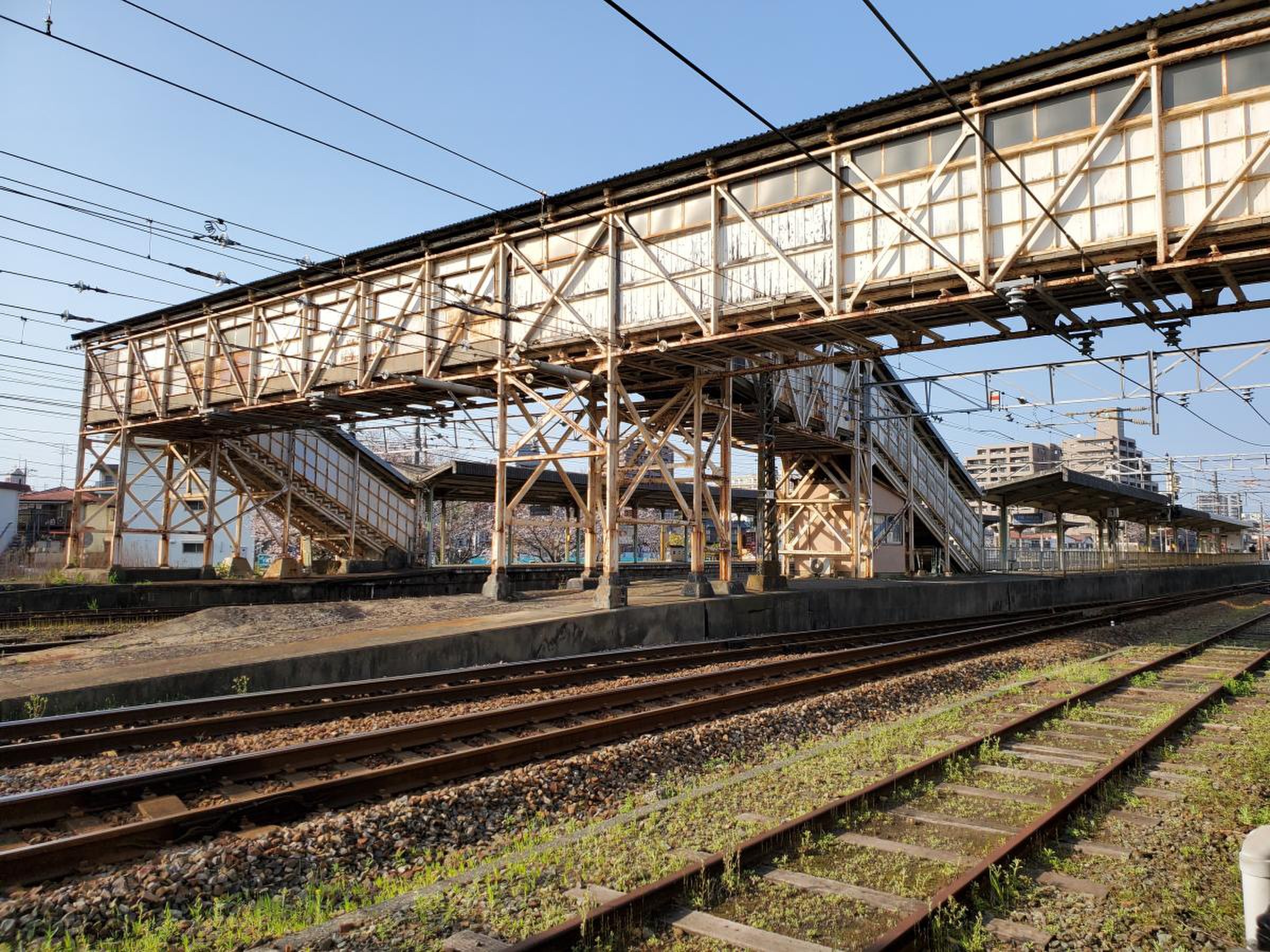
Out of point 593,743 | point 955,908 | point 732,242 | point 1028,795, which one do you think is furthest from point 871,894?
point 732,242

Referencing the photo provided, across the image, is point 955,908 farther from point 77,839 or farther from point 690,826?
point 77,839

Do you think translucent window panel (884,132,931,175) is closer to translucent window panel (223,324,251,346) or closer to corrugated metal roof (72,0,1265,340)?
corrugated metal roof (72,0,1265,340)

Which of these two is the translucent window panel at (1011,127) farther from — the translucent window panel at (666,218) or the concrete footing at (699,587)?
the concrete footing at (699,587)

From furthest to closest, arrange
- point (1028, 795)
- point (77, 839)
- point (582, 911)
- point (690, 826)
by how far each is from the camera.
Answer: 1. point (1028, 795)
2. point (690, 826)
3. point (77, 839)
4. point (582, 911)

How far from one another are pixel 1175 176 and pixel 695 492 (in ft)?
34.7

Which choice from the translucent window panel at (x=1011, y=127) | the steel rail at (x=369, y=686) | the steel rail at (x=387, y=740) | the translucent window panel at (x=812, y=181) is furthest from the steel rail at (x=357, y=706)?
the translucent window panel at (x=1011, y=127)

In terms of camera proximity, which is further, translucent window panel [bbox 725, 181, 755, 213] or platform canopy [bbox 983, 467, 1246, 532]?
platform canopy [bbox 983, 467, 1246, 532]

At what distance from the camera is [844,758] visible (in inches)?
297

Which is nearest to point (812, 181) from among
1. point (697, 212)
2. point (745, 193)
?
point (745, 193)

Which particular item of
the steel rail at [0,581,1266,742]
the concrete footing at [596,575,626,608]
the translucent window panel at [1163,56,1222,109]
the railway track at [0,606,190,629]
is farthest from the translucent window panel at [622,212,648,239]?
the railway track at [0,606,190,629]

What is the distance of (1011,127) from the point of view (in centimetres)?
1320

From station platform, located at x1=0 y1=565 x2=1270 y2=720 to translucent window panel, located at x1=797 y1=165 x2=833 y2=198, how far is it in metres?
8.61

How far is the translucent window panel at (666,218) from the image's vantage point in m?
17.0

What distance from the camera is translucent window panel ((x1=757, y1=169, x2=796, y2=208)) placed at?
15430 millimetres
